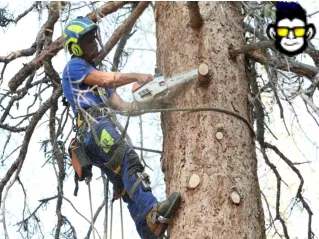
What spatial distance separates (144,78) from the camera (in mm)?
3723

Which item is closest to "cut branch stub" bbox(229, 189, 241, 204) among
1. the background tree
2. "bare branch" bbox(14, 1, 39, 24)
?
the background tree

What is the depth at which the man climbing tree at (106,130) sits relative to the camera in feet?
12.2

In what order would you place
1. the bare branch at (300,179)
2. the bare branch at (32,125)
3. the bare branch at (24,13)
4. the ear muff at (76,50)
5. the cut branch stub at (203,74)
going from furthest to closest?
1. the bare branch at (24,13)
2. the bare branch at (32,125)
3. the bare branch at (300,179)
4. the ear muff at (76,50)
5. the cut branch stub at (203,74)

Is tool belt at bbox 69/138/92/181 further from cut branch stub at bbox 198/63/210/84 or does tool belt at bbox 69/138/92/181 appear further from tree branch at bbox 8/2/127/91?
cut branch stub at bbox 198/63/210/84

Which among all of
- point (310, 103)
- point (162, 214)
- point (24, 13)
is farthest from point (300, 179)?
point (24, 13)

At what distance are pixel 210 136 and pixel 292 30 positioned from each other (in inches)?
→ 24.6

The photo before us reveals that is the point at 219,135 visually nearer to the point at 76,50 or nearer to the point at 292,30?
the point at 292,30

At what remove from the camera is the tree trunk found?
313cm

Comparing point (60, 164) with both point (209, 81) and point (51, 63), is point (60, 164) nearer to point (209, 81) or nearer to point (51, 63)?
point (51, 63)

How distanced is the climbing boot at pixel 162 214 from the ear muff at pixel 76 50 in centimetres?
108

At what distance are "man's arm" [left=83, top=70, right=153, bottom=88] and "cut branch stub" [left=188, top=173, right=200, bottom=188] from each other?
2.29ft

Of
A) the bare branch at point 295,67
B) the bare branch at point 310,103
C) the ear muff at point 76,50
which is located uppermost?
the ear muff at point 76,50

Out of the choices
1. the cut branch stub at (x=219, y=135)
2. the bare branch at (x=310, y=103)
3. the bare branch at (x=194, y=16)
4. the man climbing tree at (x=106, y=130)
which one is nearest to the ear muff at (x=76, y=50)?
the man climbing tree at (x=106, y=130)

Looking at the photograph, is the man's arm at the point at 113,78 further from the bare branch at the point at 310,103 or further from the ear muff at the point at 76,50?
the bare branch at the point at 310,103
